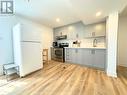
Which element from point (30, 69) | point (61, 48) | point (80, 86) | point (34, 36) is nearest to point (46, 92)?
point (80, 86)

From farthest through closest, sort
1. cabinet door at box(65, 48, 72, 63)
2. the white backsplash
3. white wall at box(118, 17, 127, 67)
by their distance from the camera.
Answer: cabinet door at box(65, 48, 72, 63) < the white backsplash < white wall at box(118, 17, 127, 67)

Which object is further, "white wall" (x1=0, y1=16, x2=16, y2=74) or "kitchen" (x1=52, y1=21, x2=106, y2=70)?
"kitchen" (x1=52, y1=21, x2=106, y2=70)

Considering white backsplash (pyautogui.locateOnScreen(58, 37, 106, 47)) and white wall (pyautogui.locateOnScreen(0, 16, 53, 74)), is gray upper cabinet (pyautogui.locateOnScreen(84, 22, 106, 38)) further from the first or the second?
white wall (pyautogui.locateOnScreen(0, 16, 53, 74))

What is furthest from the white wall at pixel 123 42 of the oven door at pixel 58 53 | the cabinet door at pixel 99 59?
the oven door at pixel 58 53

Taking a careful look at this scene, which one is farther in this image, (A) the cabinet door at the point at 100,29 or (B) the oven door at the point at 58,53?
(B) the oven door at the point at 58,53

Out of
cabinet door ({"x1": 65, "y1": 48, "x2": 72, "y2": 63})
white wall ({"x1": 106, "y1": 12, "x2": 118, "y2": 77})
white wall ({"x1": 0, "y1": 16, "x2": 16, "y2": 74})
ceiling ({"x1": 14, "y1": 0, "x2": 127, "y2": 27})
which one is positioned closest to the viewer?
ceiling ({"x1": 14, "y1": 0, "x2": 127, "y2": 27})

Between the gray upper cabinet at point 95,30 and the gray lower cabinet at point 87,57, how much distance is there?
0.93 m

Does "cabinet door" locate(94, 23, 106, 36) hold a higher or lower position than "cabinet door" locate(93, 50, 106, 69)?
higher

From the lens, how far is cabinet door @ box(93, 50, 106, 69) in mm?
3648

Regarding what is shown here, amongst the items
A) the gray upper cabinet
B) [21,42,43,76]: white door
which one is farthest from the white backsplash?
[21,42,43,76]: white door

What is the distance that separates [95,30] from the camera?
443 cm

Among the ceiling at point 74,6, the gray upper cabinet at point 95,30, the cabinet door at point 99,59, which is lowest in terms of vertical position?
the cabinet door at point 99,59

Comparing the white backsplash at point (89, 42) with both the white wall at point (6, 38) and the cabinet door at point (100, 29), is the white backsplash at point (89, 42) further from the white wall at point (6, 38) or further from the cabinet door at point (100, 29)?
the white wall at point (6, 38)

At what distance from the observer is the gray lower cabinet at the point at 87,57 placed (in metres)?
3.73
